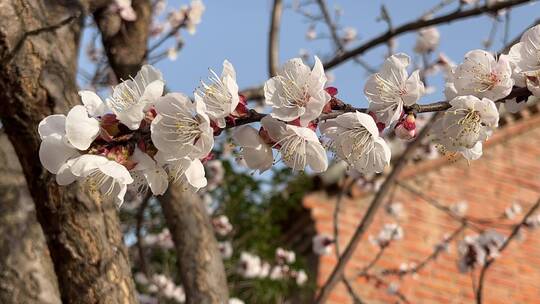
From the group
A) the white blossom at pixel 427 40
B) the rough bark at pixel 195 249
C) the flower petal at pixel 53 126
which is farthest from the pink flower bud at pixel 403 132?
the white blossom at pixel 427 40

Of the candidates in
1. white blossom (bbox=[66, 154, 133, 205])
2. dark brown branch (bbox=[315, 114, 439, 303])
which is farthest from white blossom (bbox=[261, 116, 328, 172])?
dark brown branch (bbox=[315, 114, 439, 303])

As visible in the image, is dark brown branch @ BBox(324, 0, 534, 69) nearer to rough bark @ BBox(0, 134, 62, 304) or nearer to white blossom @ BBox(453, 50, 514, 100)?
rough bark @ BBox(0, 134, 62, 304)

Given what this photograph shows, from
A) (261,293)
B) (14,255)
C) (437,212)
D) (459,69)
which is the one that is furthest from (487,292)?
(459,69)

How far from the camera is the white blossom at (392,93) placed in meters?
1.19

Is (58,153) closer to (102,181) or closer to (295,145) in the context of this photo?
(102,181)

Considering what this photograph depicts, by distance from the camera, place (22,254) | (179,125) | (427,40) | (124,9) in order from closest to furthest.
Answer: (179,125), (22,254), (124,9), (427,40)

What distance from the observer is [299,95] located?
1.14 metres

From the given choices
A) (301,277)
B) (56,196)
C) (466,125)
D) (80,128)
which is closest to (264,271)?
(301,277)

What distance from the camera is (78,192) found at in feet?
6.15

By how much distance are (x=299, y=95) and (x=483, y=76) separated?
1.03ft

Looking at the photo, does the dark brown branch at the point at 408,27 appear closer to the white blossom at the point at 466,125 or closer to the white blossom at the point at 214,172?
the white blossom at the point at 466,125

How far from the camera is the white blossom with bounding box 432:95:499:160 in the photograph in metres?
1.21

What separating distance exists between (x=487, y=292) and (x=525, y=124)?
1.71 metres

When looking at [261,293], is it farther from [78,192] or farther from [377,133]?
[377,133]
